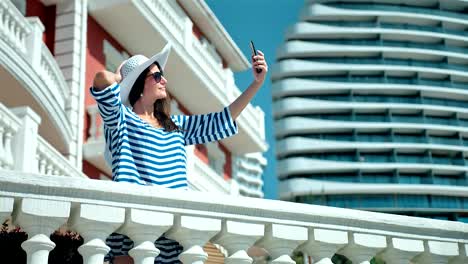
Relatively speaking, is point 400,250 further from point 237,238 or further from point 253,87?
point 253,87

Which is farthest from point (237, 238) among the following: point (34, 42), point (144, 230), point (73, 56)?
point (73, 56)

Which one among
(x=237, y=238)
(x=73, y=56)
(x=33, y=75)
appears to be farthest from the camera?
(x=73, y=56)

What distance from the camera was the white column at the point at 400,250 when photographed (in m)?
3.97

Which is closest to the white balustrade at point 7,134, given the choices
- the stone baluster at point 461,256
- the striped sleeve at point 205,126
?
the striped sleeve at point 205,126

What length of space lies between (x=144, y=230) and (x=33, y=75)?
9280 mm

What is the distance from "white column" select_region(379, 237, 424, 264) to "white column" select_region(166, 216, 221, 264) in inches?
40.8

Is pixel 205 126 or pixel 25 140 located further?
pixel 25 140

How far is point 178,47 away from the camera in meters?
16.9

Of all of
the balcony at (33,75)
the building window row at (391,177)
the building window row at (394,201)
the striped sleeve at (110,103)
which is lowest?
the striped sleeve at (110,103)

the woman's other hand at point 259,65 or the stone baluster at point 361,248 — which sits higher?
the woman's other hand at point 259,65

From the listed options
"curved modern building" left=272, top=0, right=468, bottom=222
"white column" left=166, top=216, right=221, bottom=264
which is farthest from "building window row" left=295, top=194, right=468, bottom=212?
"white column" left=166, top=216, right=221, bottom=264

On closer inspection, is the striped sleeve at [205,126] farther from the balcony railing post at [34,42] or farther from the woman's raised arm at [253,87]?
the balcony railing post at [34,42]

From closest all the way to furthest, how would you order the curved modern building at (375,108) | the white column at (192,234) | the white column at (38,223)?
the white column at (38,223) < the white column at (192,234) < the curved modern building at (375,108)

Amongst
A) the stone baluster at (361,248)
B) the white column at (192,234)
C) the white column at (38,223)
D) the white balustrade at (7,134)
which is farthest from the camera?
the white balustrade at (7,134)
